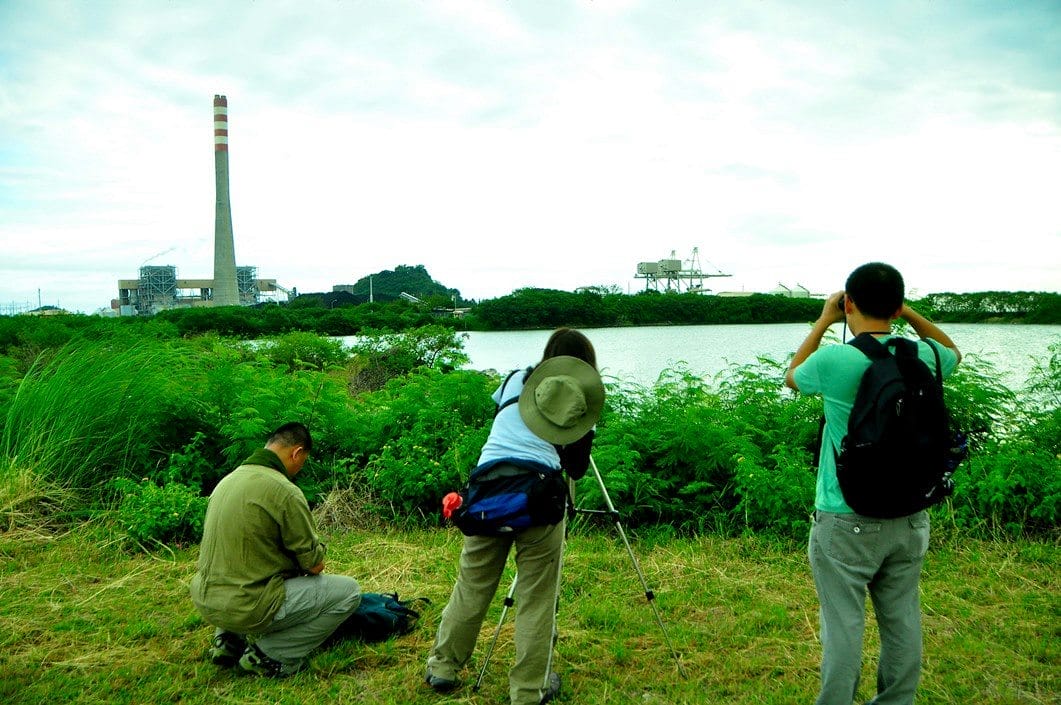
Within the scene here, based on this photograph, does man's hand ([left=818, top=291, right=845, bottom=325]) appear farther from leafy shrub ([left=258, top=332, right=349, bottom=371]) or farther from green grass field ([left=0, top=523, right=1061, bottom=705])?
leafy shrub ([left=258, top=332, right=349, bottom=371])

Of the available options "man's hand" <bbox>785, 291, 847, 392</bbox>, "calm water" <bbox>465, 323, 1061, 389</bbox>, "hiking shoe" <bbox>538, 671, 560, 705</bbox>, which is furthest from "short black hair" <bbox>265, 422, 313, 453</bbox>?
"calm water" <bbox>465, 323, 1061, 389</bbox>

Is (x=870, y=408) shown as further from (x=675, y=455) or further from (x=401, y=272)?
(x=401, y=272)

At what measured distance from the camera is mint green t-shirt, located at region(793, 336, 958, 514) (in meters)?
3.03

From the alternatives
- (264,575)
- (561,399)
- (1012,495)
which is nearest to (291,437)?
(264,575)

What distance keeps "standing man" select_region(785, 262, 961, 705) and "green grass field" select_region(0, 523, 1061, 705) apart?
3.38 ft

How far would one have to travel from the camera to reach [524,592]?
3.95 m

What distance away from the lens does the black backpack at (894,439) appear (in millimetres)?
2908

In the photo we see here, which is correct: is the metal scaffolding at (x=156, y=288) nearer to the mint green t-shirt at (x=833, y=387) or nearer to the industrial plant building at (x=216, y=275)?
the industrial plant building at (x=216, y=275)

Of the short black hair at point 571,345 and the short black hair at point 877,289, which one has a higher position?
the short black hair at point 877,289

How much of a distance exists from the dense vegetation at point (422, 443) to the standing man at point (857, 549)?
3.51 m

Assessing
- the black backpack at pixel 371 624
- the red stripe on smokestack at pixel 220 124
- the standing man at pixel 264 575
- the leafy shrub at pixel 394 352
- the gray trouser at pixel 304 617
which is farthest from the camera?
the red stripe on smokestack at pixel 220 124

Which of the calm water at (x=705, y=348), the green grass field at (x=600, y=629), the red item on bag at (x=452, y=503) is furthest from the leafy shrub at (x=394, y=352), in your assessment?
the red item on bag at (x=452, y=503)

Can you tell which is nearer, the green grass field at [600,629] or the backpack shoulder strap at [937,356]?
the backpack shoulder strap at [937,356]

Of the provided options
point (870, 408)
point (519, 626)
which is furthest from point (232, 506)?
point (870, 408)
